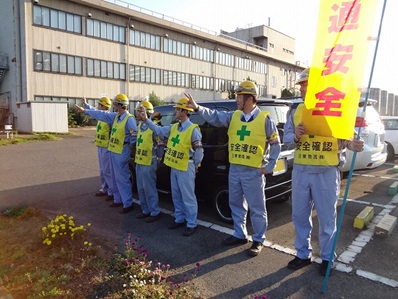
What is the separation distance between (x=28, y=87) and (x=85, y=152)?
12.6 metres

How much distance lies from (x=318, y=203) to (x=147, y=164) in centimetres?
267

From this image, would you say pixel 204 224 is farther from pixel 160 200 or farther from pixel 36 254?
pixel 36 254

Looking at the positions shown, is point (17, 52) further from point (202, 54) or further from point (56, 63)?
point (202, 54)

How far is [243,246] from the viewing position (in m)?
3.97

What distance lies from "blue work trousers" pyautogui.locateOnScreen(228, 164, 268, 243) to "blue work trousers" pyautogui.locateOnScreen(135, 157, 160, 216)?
153cm

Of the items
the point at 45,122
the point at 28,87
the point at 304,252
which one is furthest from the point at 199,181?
the point at 28,87

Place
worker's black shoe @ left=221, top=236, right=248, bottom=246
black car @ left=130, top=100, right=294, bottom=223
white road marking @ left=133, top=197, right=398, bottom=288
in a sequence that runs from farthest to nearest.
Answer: black car @ left=130, top=100, right=294, bottom=223
worker's black shoe @ left=221, top=236, right=248, bottom=246
white road marking @ left=133, top=197, right=398, bottom=288

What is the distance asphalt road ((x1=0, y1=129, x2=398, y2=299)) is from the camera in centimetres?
303

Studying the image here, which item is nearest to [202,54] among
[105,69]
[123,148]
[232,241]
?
[105,69]

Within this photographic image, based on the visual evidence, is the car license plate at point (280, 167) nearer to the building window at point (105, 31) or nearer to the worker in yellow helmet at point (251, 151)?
the worker in yellow helmet at point (251, 151)

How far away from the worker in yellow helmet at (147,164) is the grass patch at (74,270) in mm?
1103

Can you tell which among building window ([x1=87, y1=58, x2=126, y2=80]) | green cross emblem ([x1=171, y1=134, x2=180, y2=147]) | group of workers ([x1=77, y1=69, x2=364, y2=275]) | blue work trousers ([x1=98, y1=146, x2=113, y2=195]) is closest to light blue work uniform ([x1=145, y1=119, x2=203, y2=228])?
group of workers ([x1=77, y1=69, x2=364, y2=275])

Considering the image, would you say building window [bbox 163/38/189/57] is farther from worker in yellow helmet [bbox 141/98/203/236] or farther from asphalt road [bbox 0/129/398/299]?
worker in yellow helmet [bbox 141/98/203/236]

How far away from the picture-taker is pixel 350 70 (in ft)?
9.11
